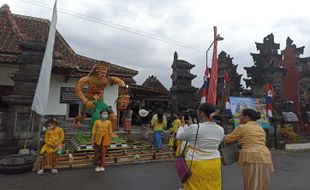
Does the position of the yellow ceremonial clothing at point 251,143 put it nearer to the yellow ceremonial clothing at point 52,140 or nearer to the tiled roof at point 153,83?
the yellow ceremonial clothing at point 52,140

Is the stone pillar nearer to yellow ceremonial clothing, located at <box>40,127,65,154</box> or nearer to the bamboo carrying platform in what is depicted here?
the bamboo carrying platform

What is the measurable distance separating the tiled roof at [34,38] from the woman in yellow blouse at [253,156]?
32.6ft

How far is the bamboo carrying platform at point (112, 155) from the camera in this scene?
883 centimetres

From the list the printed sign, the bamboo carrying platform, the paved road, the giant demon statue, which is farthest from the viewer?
the printed sign

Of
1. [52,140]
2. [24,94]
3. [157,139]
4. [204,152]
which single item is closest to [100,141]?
[52,140]

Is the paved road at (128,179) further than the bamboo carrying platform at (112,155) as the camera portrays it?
No

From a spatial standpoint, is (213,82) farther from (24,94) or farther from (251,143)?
(251,143)

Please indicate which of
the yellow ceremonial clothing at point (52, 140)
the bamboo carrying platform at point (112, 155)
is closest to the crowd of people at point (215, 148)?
the yellow ceremonial clothing at point (52, 140)

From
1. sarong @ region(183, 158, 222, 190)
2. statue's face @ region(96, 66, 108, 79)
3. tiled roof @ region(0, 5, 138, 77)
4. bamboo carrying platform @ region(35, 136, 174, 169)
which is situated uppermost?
tiled roof @ region(0, 5, 138, 77)

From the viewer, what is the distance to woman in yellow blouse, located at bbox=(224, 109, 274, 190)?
189 inches

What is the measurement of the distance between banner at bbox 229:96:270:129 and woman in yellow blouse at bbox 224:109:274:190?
28.2 feet

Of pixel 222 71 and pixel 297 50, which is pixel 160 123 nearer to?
pixel 222 71

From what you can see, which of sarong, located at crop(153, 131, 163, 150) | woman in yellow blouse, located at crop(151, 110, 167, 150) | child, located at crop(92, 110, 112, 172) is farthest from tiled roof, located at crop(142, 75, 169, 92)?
child, located at crop(92, 110, 112, 172)

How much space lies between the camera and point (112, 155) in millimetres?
10031
